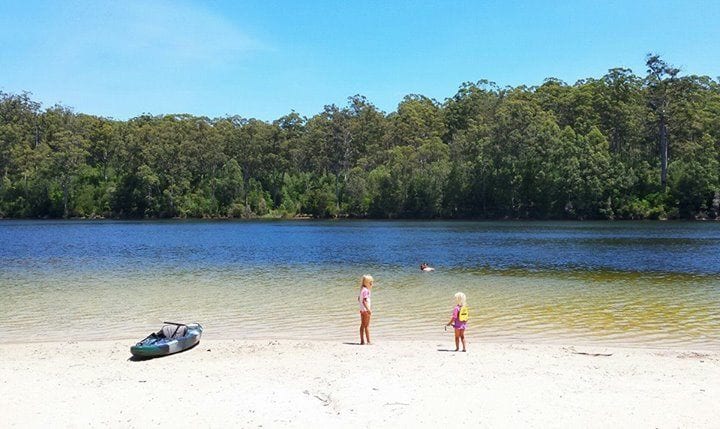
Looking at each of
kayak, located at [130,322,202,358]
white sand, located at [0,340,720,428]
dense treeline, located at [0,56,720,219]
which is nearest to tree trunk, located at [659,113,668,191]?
dense treeline, located at [0,56,720,219]

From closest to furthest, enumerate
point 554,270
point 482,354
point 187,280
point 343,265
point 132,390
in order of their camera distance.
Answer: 1. point 132,390
2. point 482,354
3. point 187,280
4. point 554,270
5. point 343,265

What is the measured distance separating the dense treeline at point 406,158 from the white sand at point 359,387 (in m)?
90.7

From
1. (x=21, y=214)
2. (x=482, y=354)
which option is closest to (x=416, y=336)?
(x=482, y=354)

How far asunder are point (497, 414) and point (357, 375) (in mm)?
3293

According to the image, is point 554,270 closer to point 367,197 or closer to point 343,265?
point 343,265

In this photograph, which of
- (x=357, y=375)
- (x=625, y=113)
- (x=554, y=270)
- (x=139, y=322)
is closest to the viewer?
(x=357, y=375)

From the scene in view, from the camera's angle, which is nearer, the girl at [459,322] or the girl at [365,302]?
the girl at [459,322]

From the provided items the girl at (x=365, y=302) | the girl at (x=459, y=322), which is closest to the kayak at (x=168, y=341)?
the girl at (x=365, y=302)

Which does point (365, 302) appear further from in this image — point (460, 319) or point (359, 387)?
point (359, 387)

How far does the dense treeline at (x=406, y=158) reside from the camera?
99.3 metres

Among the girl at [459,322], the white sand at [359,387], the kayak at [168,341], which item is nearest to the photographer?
the white sand at [359,387]

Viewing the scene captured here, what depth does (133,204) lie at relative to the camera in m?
131

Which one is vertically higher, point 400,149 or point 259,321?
point 400,149

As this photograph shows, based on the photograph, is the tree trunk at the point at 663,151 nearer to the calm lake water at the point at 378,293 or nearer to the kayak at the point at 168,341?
the calm lake water at the point at 378,293
